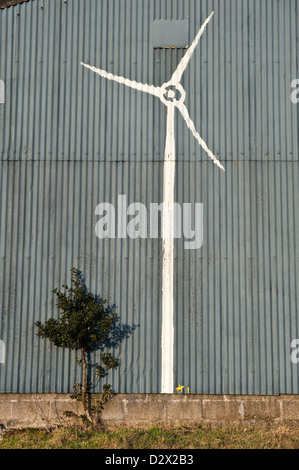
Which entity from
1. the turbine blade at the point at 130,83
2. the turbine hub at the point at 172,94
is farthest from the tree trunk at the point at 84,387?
the turbine blade at the point at 130,83

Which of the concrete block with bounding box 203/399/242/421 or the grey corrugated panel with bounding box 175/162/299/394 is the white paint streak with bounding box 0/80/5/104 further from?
the concrete block with bounding box 203/399/242/421

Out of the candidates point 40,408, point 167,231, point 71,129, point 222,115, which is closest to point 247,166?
point 222,115

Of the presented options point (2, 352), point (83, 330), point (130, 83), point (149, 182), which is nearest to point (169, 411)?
point (83, 330)

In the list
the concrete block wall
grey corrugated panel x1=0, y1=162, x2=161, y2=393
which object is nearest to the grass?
the concrete block wall

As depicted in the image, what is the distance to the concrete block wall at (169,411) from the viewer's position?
43.4 feet

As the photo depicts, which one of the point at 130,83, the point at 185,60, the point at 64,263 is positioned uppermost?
the point at 185,60

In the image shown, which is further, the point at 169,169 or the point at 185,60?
the point at 185,60

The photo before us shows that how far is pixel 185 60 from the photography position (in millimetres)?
14680

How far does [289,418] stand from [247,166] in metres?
7.01

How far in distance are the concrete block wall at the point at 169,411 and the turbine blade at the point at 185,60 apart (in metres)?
9.00

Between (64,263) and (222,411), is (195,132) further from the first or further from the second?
(222,411)

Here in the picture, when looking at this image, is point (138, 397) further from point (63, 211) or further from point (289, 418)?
point (63, 211)

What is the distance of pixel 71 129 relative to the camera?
14.5 meters

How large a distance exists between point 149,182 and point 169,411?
6.33 metres
